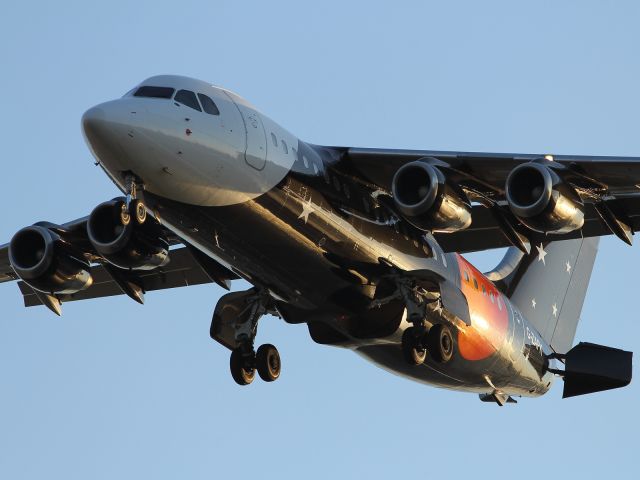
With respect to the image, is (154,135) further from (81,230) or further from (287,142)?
(81,230)

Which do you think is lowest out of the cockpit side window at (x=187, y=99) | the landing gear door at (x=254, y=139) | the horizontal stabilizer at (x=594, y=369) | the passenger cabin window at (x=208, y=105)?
the horizontal stabilizer at (x=594, y=369)

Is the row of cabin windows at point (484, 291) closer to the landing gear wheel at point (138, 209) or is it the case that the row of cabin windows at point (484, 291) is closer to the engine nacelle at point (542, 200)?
the engine nacelle at point (542, 200)

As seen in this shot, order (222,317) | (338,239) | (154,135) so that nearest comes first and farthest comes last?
1. (154,135)
2. (338,239)
3. (222,317)

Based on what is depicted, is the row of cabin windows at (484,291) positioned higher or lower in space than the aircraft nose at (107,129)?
lower

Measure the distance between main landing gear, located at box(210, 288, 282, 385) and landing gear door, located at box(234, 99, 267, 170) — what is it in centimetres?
371

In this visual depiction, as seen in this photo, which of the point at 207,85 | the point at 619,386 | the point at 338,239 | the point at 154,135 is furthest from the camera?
the point at 619,386

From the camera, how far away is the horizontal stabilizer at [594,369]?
24875 millimetres

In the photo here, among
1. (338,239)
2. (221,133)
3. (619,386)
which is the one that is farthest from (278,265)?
(619,386)

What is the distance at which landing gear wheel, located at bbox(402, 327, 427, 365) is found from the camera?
73.9 ft

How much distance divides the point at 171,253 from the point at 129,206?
292 inches

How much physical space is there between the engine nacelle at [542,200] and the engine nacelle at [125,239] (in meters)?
5.74

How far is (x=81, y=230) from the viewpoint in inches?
927

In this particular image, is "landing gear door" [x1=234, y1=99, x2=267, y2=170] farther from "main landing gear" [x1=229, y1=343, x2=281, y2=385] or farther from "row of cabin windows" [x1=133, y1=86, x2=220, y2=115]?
"main landing gear" [x1=229, y1=343, x2=281, y2=385]

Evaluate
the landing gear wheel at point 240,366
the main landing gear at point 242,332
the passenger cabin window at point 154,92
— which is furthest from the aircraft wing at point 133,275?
the passenger cabin window at point 154,92
